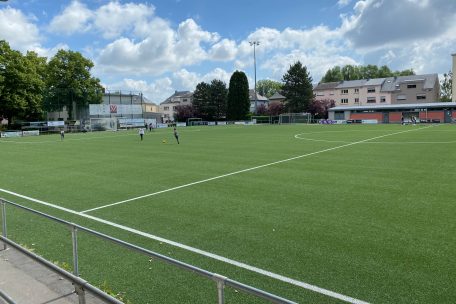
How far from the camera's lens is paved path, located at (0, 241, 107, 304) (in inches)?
193

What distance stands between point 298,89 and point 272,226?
9088 cm

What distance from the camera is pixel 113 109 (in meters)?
73.1

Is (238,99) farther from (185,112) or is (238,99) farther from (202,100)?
(185,112)

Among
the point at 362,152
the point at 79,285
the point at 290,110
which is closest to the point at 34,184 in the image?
the point at 79,285

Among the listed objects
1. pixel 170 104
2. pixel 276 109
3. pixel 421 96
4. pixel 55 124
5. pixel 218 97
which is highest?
pixel 170 104

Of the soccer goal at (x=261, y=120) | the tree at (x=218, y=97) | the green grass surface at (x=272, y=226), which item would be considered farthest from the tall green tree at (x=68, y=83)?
the green grass surface at (x=272, y=226)

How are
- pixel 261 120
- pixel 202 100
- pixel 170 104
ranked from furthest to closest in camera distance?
pixel 170 104 → pixel 202 100 → pixel 261 120

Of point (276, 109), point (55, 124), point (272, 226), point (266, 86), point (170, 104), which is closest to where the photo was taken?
point (272, 226)

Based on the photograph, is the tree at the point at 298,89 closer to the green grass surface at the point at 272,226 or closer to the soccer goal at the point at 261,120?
the soccer goal at the point at 261,120

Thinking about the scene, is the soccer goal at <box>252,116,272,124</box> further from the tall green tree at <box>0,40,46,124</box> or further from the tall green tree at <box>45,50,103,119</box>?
the tall green tree at <box>0,40,46,124</box>

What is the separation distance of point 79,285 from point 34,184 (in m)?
11.8

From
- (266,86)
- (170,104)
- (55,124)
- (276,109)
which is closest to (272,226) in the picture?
(55,124)

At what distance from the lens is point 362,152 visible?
21.6m

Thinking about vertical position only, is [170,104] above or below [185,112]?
above
